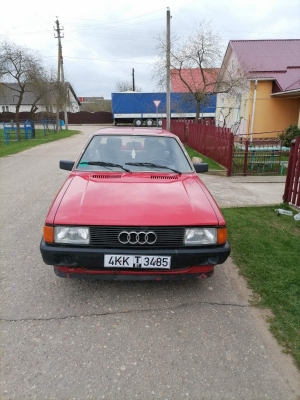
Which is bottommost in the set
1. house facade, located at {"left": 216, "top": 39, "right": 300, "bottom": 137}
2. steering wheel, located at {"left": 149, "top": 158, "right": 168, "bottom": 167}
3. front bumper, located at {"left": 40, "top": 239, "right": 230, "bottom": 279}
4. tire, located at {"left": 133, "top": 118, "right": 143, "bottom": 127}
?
front bumper, located at {"left": 40, "top": 239, "right": 230, "bottom": 279}

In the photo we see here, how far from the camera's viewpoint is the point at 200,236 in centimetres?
271

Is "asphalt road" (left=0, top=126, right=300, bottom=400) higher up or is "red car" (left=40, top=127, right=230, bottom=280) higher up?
"red car" (left=40, top=127, right=230, bottom=280)

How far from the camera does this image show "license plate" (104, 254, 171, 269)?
2.61m

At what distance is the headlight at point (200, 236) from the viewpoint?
8.79 feet

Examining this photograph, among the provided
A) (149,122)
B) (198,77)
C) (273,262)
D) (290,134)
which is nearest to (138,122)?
(149,122)

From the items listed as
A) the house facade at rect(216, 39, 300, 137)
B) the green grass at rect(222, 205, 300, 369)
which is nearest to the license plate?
the green grass at rect(222, 205, 300, 369)

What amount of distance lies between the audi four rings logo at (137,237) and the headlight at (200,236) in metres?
0.30

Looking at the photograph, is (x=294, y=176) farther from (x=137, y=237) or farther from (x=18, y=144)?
(x=18, y=144)

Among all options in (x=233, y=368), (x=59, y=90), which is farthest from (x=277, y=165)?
(x=59, y=90)

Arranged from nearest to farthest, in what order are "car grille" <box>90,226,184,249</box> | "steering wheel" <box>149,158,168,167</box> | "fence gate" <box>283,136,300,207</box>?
1. "car grille" <box>90,226,184,249</box>
2. "steering wheel" <box>149,158,168,167</box>
3. "fence gate" <box>283,136,300,207</box>

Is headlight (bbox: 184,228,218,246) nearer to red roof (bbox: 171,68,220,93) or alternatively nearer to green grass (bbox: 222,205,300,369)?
green grass (bbox: 222,205,300,369)

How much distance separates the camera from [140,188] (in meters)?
3.14

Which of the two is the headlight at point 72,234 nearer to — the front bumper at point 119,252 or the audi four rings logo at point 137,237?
the front bumper at point 119,252

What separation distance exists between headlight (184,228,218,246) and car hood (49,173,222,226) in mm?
66
